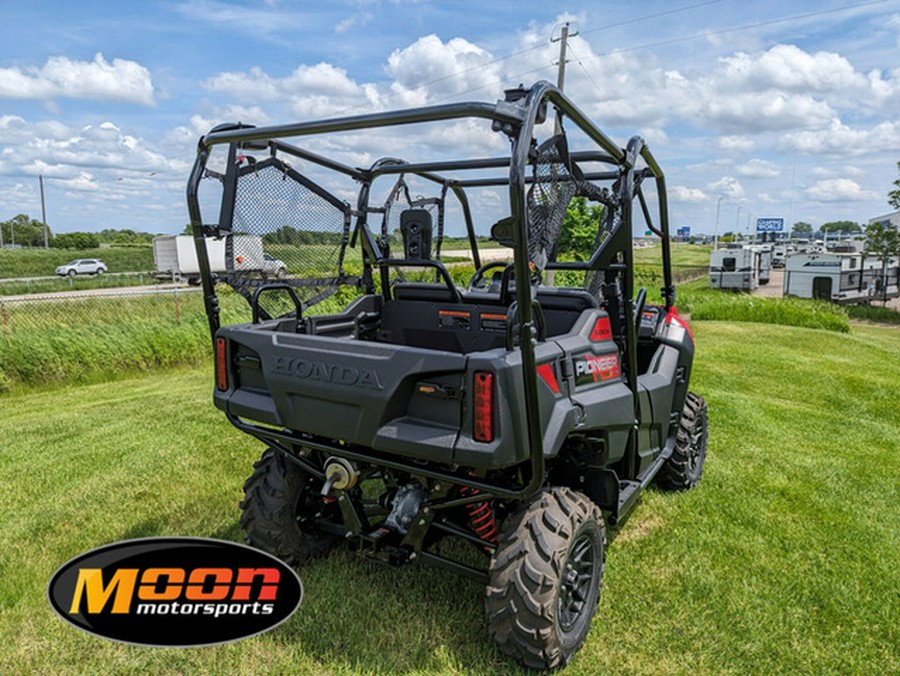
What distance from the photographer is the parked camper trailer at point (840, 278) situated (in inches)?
1001

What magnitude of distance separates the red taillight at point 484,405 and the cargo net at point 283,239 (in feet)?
4.83

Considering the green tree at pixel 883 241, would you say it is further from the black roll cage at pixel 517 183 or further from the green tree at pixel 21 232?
the green tree at pixel 21 232

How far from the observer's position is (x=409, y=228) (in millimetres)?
4059

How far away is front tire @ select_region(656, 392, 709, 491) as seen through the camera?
A: 4.49m

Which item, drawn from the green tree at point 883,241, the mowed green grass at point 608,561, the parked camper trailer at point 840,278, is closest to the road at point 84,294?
the mowed green grass at point 608,561

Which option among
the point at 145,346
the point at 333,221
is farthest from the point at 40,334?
the point at 333,221

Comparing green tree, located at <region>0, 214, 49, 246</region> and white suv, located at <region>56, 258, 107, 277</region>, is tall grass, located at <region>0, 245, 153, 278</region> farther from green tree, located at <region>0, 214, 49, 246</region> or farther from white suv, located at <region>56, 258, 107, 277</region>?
green tree, located at <region>0, 214, 49, 246</region>

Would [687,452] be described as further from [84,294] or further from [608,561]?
[84,294]

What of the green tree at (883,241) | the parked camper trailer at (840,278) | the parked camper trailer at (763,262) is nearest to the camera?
the green tree at (883,241)

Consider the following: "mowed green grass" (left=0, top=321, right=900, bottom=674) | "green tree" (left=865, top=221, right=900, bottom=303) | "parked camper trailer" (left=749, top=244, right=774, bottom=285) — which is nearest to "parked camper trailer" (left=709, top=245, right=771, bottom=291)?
"parked camper trailer" (left=749, top=244, right=774, bottom=285)

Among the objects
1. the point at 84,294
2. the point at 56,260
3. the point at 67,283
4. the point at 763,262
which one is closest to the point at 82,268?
the point at 56,260

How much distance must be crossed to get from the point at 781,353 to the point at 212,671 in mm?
10464

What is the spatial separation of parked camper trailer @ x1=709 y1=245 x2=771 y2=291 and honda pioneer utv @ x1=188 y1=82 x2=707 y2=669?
1210 inches

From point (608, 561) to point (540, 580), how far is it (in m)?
1.20
